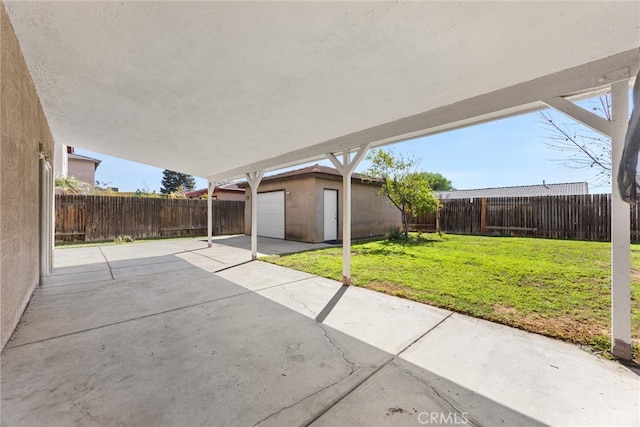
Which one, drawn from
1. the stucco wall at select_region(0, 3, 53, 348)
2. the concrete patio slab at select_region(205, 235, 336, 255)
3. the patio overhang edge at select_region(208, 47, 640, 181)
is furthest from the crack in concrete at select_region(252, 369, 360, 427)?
the concrete patio slab at select_region(205, 235, 336, 255)

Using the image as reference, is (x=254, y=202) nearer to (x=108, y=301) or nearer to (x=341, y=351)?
(x=108, y=301)

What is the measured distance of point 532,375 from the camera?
217 cm

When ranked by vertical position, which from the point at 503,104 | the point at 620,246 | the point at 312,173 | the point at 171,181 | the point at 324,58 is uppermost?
the point at 171,181

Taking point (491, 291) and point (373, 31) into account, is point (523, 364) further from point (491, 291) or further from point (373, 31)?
point (373, 31)

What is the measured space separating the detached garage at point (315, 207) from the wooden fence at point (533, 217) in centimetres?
298

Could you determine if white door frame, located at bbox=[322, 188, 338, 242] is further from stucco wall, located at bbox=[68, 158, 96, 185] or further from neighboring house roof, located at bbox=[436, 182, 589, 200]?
stucco wall, located at bbox=[68, 158, 96, 185]

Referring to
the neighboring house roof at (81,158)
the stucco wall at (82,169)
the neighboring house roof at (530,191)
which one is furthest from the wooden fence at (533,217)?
the stucco wall at (82,169)

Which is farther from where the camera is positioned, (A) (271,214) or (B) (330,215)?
(A) (271,214)

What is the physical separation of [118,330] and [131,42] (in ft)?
10.0

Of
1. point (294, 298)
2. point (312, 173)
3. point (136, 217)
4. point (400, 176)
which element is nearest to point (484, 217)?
point (400, 176)

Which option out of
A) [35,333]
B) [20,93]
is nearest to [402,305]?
[35,333]

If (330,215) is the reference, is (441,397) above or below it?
below

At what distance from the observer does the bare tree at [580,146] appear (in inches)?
146

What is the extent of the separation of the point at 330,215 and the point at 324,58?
8915 mm
